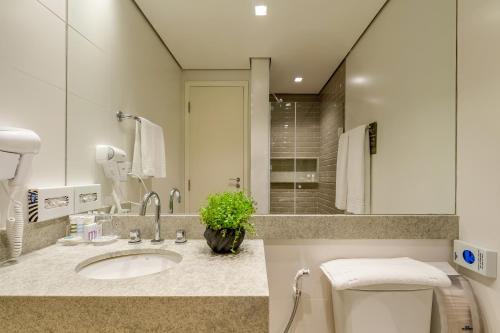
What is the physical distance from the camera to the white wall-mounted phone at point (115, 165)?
1161mm

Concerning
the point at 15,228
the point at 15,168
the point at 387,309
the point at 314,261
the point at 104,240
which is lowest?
the point at 387,309

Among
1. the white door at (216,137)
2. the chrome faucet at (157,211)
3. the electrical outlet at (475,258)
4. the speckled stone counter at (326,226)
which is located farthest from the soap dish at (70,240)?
the electrical outlet at (475,258)

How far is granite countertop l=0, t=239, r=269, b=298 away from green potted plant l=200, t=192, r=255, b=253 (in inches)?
1.5

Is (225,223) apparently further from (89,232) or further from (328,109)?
(328,109)

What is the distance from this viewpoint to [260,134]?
122cm

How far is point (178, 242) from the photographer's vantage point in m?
1.03

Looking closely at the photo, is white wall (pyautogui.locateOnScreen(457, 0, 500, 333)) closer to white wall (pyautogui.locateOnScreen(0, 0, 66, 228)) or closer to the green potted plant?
the green potted plant

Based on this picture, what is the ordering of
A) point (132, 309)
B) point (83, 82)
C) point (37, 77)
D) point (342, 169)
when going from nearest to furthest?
point (132, 309)
point (37, 77)
point (83, 82)
point (342, 169)

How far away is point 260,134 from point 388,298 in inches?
33.4

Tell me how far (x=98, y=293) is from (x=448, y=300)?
122cm

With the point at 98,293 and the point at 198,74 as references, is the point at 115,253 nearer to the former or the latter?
the point at 98,293

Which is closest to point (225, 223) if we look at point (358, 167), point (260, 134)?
point (260, 134)

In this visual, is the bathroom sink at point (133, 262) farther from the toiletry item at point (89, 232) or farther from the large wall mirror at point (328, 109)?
the large wall mirror at point (328, 109)

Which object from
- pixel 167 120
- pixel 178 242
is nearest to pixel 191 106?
pixel 167 120
